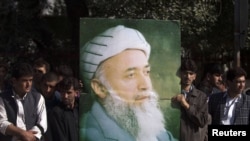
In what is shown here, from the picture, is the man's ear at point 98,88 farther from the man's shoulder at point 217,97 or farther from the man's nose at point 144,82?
the man's shoulder at point 217,97

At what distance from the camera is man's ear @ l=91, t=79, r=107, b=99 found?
4.14 m

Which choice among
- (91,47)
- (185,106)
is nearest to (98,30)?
(91,47)

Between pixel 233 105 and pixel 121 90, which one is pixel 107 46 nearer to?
pixel 121 90

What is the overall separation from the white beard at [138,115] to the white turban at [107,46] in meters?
0.24

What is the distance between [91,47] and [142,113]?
630 millimetres

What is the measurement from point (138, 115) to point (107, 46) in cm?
57

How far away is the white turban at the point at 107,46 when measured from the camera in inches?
162

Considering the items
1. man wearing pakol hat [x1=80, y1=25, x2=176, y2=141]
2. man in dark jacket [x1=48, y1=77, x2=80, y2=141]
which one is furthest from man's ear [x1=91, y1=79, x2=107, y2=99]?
man in dark jacket [x1=48, y1=77, x2=80, y2=141]

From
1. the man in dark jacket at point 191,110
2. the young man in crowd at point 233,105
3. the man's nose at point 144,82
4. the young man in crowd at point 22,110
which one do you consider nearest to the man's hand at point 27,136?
the young man in crowd at point 22,110

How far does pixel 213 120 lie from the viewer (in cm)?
479

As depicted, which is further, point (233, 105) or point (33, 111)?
point (233, 105)

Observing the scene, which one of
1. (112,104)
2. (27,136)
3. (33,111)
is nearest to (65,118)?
(33,111)

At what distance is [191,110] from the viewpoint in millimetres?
4457

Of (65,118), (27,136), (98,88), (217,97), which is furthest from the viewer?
(217,97)
